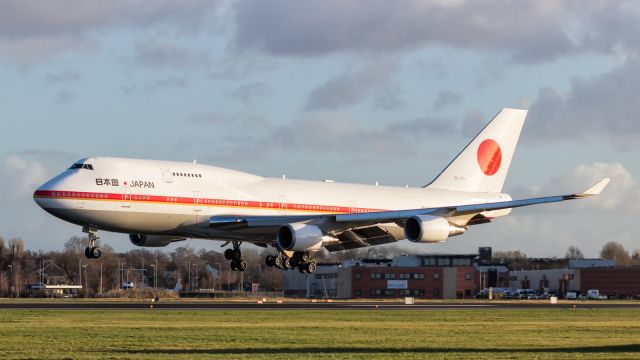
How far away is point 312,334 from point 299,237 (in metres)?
28.5

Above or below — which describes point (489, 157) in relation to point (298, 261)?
above

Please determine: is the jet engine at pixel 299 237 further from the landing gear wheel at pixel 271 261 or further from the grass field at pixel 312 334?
the grass field at pixel 312 334

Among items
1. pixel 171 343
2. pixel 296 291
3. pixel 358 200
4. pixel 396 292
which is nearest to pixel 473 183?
pixel 358 200

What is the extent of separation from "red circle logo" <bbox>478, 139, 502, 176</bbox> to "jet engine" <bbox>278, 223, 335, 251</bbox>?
21.0 m

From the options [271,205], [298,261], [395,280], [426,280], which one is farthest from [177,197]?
[395,280]

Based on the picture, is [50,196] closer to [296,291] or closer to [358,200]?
[358,200]

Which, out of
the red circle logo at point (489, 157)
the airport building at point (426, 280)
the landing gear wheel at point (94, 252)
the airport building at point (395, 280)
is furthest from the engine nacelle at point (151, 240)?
the airport building at point (395, 280)

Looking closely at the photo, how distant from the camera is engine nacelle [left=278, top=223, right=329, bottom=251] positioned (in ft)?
252

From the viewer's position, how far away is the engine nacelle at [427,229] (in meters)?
77.8

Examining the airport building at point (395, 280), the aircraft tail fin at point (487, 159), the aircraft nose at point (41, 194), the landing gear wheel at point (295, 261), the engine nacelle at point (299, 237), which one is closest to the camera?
the aircraft nose at point (41, 194)

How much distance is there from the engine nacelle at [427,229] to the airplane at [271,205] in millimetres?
68

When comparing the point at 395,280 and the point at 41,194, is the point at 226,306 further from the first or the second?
the point at 395,280

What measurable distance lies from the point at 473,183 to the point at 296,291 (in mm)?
86544

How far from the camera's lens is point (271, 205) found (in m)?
78.9
